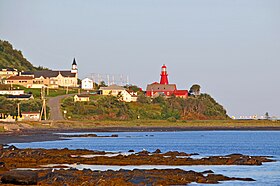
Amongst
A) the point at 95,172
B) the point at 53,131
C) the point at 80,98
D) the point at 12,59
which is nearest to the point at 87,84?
the point at 80,98

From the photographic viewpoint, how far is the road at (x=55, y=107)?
365 ft

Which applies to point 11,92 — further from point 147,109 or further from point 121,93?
point 147,109

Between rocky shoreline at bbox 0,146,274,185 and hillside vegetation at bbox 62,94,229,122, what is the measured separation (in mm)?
65835

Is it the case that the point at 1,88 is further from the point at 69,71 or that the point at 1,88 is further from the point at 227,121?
the point at 227,121

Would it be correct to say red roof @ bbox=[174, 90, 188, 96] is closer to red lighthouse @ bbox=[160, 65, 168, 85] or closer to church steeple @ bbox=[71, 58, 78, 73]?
red lighthouse @ bbox=[160, 65, 168, 85]

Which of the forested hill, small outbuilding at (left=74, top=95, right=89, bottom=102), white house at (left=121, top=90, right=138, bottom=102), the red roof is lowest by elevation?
small outbuilding at (left=74, top=95, right=89, bottom=102)

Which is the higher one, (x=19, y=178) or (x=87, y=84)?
(x=87, y=84)

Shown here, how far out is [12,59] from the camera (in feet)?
604

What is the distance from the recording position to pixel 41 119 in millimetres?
107688

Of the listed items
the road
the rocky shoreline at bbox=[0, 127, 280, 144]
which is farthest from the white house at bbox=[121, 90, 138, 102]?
the rocky shoreline at bbox=[0, 127, 280, 144]

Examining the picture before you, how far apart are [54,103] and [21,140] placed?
48.1 metres

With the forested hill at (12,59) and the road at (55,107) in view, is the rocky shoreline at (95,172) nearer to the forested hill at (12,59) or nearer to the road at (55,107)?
the road at (55,107)

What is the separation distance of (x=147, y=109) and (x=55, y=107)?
18412 millimetres

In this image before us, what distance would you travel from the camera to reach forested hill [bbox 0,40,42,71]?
577 feet
